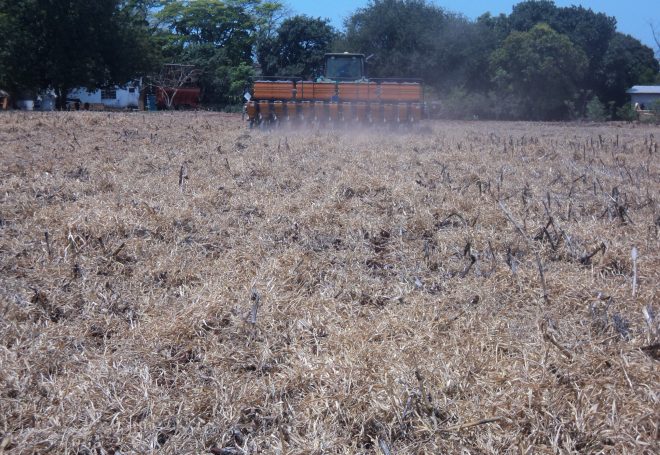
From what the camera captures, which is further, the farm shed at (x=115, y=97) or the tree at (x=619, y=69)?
the farm shed at (x=115, y=97)

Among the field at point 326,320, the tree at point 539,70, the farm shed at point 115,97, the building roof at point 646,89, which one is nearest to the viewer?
the field at point 326,320

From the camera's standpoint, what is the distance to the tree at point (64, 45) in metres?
32.8

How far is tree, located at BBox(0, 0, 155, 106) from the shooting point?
32.8 m

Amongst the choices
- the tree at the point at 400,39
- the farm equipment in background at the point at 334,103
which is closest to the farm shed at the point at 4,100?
the tree at the point at 400,39

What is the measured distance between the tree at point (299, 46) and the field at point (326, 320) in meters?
38.5

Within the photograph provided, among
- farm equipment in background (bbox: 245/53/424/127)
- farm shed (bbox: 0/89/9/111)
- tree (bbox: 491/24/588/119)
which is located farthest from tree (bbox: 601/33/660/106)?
farm shed (bbox: 0/89/9/111)

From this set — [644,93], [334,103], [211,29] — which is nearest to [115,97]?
[211,29]

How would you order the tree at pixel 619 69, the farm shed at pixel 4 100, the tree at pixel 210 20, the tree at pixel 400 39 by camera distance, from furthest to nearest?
1. the tree at pixel 210 20
2. the tree at pixel 619 69
3. the tree at pixel 400 39
4. the farm shed at pixel 4 100

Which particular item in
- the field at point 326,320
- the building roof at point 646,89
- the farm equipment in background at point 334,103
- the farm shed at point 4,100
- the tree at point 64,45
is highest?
the tree at point 64,45

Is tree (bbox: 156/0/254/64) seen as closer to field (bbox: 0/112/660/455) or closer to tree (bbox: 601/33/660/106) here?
tree (bbox: 601/33/660/106)

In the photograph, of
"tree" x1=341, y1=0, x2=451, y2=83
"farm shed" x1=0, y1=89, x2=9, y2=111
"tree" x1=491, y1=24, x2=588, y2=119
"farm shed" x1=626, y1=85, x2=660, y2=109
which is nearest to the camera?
"farm shed" x1=0, y1=89, x2=9, y2=111

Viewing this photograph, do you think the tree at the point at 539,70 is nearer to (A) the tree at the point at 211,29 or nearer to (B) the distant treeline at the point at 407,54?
(B) the distant treeline at the point at 407,54

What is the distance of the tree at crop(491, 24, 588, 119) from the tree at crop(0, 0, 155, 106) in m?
21.3

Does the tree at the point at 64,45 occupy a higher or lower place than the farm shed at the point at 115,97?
higher
